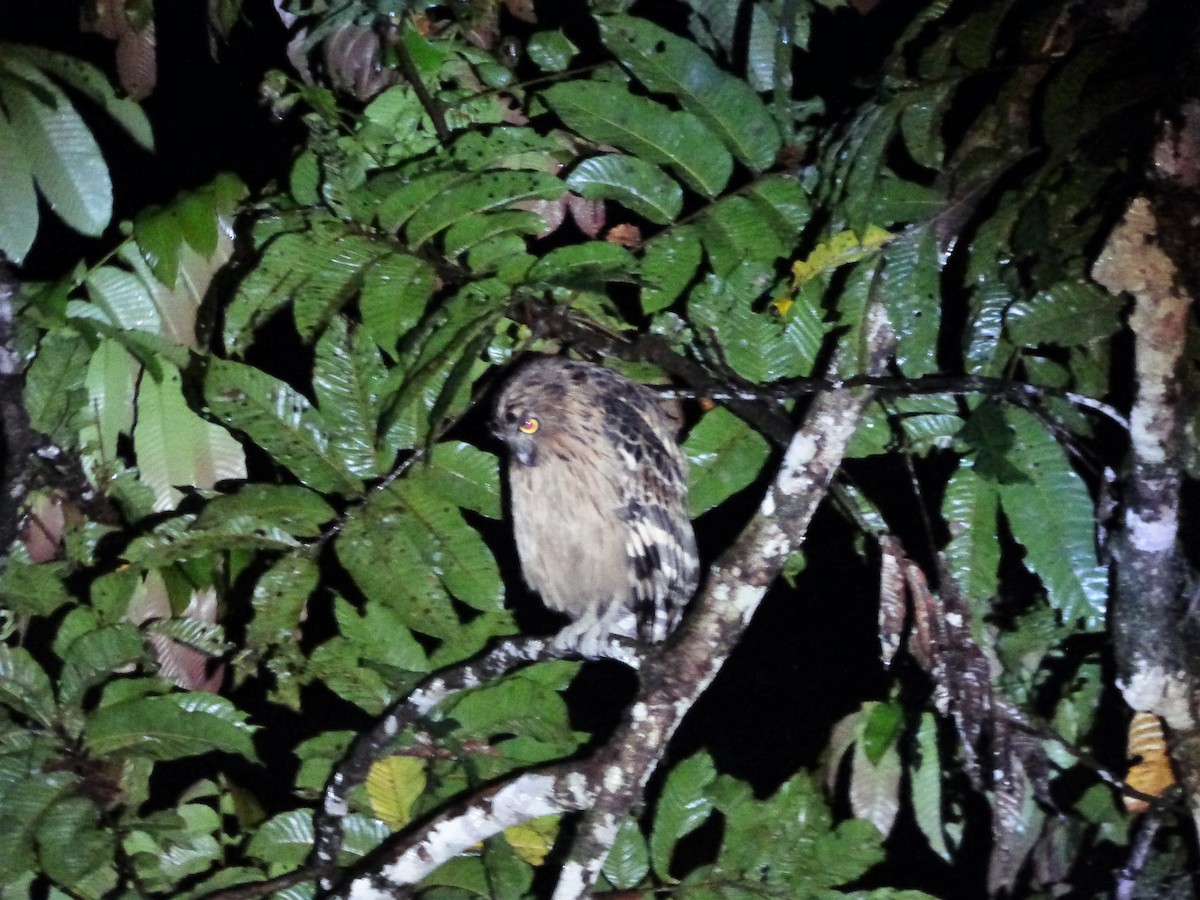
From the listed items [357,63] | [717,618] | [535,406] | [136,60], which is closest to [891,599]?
[717,618]

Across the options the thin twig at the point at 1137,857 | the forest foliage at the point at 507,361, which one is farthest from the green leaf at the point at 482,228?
the thin twig at the point at 1137,857

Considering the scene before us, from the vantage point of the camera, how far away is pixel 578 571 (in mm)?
2367

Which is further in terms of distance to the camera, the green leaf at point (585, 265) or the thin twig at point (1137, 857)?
the thin twig at point (1137, 857)

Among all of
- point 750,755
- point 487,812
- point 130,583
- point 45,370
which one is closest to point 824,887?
point 487,812

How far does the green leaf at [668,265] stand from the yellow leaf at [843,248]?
0.21 metres

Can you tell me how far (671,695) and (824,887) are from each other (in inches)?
20.6

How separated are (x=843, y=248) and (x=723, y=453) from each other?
45 cm

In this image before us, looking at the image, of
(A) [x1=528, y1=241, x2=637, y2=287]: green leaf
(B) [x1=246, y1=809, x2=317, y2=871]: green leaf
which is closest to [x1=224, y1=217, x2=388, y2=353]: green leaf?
(A) [x1=528, y1=241, x2=637, y2=287]: green leaf

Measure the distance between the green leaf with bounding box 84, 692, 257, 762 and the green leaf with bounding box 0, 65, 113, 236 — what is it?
2.80ft

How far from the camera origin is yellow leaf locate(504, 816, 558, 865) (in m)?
2.25

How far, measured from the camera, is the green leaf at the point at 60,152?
5.89ft

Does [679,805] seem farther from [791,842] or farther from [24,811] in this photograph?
[24,811]

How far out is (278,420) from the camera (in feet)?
6.42

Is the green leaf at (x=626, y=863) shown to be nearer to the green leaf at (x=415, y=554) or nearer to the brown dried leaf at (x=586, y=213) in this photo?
the green leaf at (x=415, y=554)
